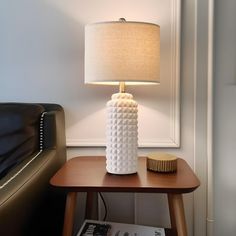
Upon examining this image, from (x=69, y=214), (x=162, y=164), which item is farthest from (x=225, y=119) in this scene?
(x=69, y=214)

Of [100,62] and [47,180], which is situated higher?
[100,62]

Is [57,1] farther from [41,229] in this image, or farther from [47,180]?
[41,229]

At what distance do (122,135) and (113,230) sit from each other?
1.21 feet

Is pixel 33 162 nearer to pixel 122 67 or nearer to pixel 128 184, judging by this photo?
pixel 128 184

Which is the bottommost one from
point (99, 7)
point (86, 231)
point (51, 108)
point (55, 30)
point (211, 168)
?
point (86, 231)

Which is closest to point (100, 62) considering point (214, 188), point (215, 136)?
point (215, 136)

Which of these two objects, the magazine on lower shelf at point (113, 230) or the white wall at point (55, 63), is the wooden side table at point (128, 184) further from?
the white wall at point (55, 63)

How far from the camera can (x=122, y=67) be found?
1.02 m

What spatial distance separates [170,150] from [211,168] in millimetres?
208

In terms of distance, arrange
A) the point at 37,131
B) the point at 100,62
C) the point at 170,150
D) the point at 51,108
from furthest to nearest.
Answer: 1. the point at 170,150
2. the point at 51,108
3. the point at 37,131
4. the point at 100,62

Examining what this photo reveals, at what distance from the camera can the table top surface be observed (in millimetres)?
969

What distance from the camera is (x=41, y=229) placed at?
41.2 inches

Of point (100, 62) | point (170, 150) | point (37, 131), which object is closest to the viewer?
point (100, 62)

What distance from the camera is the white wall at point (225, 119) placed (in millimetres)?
1377
